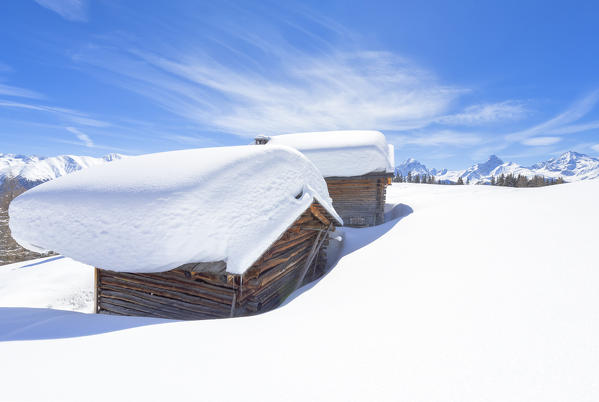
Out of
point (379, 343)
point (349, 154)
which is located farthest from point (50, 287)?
point (349, 154)

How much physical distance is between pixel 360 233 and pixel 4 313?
10.00 metres

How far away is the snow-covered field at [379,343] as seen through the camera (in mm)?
1976

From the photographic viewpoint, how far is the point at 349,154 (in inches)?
561

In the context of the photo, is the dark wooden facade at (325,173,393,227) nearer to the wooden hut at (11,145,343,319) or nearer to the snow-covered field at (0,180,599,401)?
the wooden hut at (11,145,343,319)

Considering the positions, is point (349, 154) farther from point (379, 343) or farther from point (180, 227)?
point (379, 343)

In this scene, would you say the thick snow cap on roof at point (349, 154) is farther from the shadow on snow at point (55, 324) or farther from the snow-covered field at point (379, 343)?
the shadow on snow at point (55, 324)

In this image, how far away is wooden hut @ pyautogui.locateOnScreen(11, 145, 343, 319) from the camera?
464 cm

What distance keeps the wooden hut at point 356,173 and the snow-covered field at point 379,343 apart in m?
9.27

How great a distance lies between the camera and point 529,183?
61156 mm

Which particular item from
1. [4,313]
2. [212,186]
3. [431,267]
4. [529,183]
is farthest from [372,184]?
[529,183]

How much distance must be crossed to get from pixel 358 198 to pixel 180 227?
1146cm

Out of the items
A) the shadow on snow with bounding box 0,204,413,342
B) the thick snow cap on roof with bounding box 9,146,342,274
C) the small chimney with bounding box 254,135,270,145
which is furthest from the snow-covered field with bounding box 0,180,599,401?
the small chimney with bounding box 254,135,270,145

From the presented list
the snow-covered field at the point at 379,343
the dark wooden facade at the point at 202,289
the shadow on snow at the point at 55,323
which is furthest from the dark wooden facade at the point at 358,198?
the shadow on snow at the point at 55,323

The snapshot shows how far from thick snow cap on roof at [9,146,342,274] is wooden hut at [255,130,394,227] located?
8.29 meters
